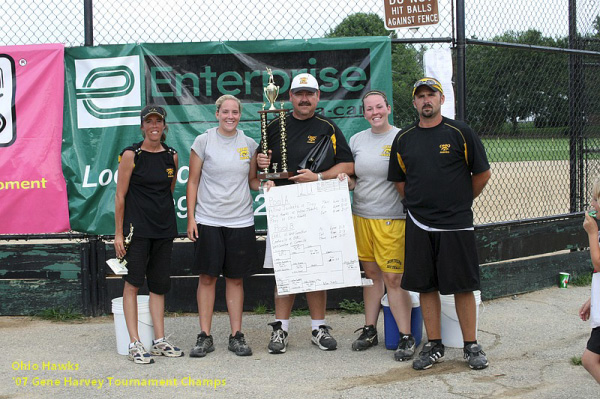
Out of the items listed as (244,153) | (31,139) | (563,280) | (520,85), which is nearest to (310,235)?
(244,153)

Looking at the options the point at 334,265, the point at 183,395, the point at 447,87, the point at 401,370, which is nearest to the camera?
the point at 183,395

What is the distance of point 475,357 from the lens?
4965mm

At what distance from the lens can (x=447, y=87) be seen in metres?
6.46

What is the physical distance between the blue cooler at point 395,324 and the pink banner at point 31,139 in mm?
3202

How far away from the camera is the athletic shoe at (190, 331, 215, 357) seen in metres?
5.35

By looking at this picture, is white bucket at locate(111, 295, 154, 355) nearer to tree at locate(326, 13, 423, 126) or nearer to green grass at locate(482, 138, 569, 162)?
tree at locate(326, 13, 423, 126)

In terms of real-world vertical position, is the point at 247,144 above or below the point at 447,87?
below

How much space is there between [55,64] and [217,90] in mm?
1553

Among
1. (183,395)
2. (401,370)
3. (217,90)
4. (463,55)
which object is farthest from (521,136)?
(183,395)

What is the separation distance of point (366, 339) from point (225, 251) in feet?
4.32

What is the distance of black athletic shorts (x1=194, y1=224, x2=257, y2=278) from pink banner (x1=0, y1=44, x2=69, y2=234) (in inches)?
75.6

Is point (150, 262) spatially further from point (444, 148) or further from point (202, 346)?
point (444, 148)

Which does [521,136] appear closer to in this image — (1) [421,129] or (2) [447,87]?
(2) [447,87]

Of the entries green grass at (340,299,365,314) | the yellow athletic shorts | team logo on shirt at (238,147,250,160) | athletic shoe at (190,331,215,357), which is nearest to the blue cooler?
the yellow athletic shorts
